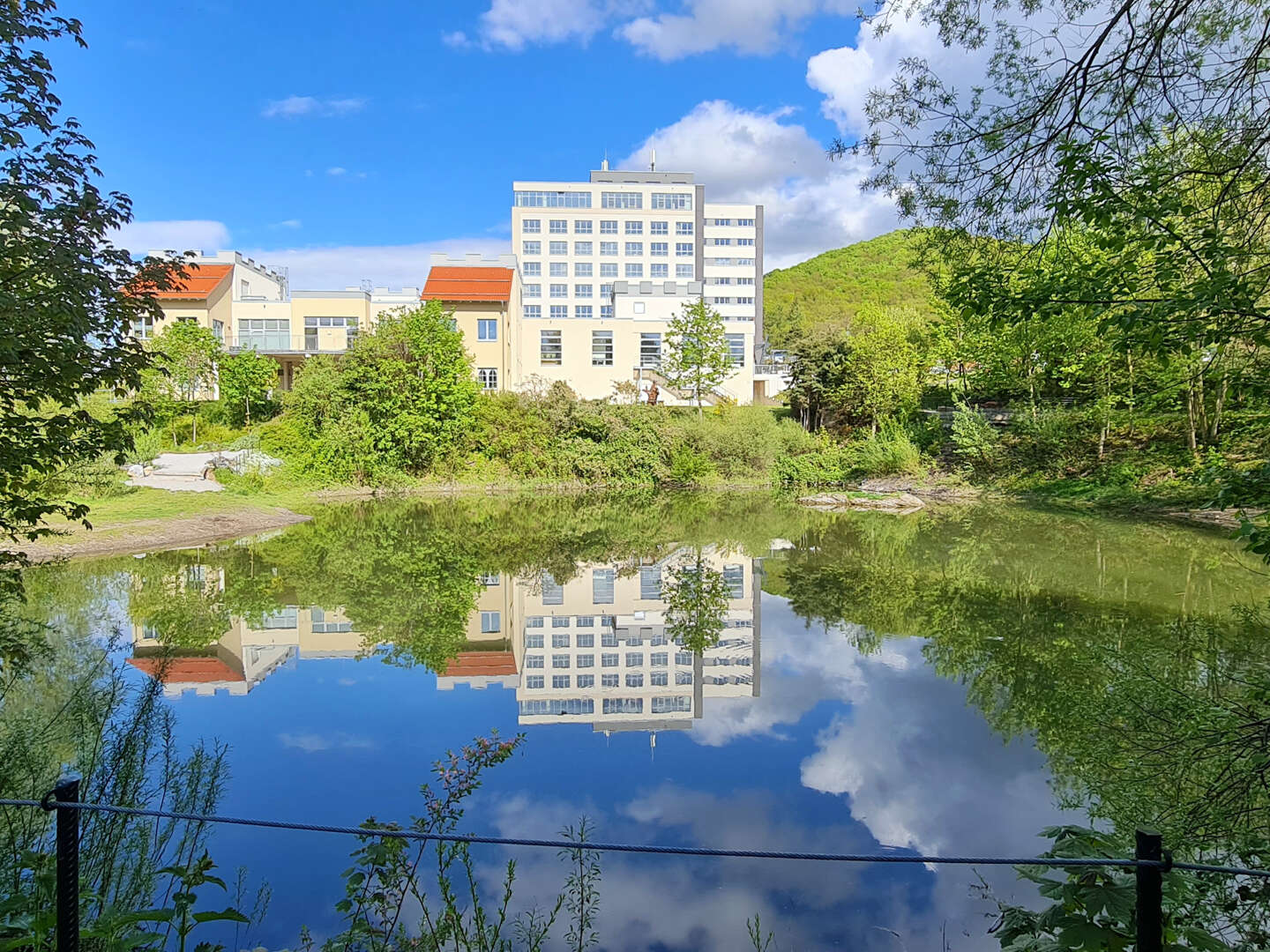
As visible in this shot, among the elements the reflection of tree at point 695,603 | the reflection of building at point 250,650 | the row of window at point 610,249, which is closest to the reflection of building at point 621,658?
the reflection of tree at point 695,603

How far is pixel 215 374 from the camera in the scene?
33.8 meters

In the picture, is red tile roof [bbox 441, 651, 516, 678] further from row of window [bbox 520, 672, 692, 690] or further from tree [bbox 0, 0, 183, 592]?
tree [bbox 0, 0, 183, 592]

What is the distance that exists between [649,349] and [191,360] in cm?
1998

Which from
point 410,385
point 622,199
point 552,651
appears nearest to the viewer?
point 552,651

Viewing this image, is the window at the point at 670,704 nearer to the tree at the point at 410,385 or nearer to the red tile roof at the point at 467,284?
the tree at the point at 410,385

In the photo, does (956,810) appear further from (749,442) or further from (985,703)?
(749,442)

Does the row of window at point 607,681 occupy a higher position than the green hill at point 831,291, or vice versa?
the green hill at point 831,291

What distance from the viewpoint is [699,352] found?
35781 millimetres

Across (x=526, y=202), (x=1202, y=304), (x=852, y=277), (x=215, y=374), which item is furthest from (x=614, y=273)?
(x=1202, y=304)

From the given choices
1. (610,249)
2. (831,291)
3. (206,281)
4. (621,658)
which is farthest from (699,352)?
(831,291)

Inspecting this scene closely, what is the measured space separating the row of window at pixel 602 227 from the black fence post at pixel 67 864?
6555 centimetres

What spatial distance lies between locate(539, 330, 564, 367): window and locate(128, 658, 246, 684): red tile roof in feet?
104

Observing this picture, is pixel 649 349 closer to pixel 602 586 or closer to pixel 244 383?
pixel 244 383

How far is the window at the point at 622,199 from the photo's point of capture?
217 ft
